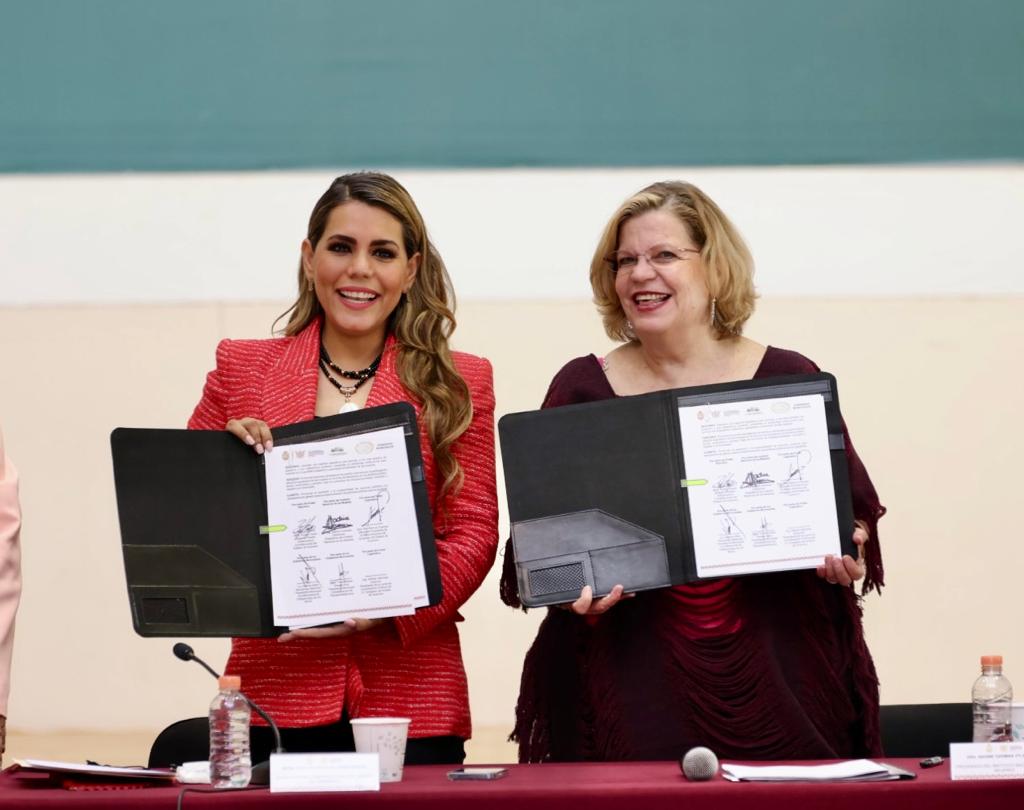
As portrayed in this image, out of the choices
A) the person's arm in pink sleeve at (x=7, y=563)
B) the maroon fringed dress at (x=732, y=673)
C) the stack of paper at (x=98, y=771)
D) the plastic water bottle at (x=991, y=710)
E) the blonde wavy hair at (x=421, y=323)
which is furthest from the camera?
the blonde wavy hair at (x=421, y=323)

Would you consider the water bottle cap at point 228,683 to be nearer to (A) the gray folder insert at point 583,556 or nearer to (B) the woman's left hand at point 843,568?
(A) the gray folder insert at point 583,556

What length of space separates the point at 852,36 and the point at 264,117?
1802 mm

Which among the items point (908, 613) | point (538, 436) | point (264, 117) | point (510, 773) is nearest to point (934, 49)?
point (908, 613)

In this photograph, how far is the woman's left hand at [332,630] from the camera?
91.6 inches

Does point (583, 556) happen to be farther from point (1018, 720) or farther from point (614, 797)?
point (1018, 720)

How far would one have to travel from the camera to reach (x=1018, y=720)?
2160 millimetres

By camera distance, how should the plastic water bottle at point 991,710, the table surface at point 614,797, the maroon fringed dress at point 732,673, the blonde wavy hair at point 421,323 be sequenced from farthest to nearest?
1. the blonde wavy hair at point 421,323
2. the maroon fringed dress at point 732,673
3. the plastic water bottle at point 991,710
4. the table surface at point 614,797

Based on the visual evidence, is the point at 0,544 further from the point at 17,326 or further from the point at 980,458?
the point at 980,458

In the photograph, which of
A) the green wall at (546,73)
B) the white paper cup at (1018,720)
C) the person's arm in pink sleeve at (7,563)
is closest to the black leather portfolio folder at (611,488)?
the white paper cup at (1018,720)

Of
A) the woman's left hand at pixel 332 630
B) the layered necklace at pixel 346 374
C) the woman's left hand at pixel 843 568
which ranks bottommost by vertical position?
the woman's left hand at pixel 332 630

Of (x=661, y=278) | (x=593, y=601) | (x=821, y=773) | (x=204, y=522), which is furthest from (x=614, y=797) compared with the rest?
(x=661, y=278)

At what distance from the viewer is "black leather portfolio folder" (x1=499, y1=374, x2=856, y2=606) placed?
2.32 meters

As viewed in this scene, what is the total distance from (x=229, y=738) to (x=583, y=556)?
67 cm
